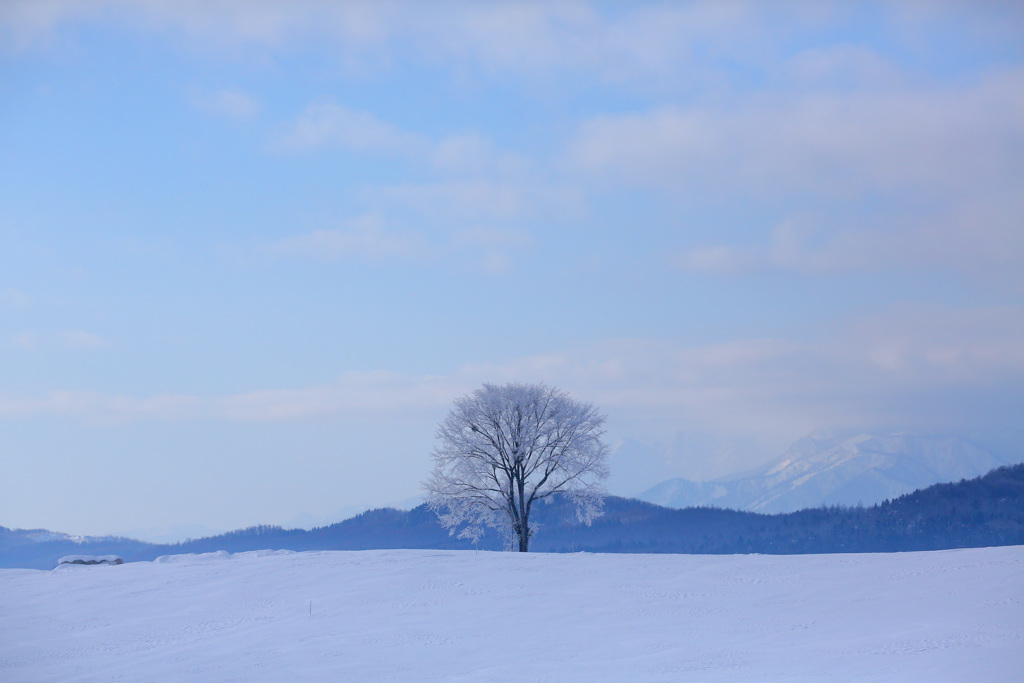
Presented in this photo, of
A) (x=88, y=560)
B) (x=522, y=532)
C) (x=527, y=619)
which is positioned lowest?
(x=527, y=619)

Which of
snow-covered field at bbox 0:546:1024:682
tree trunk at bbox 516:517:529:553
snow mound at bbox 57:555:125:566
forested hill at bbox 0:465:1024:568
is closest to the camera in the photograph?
snow-covered field at bbox 0:546:1024:682

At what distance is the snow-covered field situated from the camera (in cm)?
2222

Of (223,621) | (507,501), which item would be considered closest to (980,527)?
(507,501)

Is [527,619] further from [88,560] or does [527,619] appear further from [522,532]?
[88,560]

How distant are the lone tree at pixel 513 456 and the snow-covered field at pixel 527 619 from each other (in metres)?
12.2

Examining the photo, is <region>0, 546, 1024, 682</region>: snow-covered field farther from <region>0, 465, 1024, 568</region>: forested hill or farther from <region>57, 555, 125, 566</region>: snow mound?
<region>0, 465, 1024, 568</region>: forested hill

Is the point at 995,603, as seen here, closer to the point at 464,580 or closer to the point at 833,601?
the point at 833,601

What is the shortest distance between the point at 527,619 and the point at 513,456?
24445mm

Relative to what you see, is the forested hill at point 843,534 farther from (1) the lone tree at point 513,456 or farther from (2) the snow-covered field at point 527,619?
(2) the snow-covered field at point 527,619

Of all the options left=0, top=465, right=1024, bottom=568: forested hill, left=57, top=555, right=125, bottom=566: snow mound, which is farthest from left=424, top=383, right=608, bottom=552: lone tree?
left=0, top=465, right=1024, bottom=568: forested hill

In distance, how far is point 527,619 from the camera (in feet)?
94.0

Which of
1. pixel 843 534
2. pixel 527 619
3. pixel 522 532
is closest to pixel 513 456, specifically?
pixel 522 532

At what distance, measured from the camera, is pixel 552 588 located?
3325cm

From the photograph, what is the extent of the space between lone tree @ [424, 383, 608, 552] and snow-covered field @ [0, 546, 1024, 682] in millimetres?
12199
